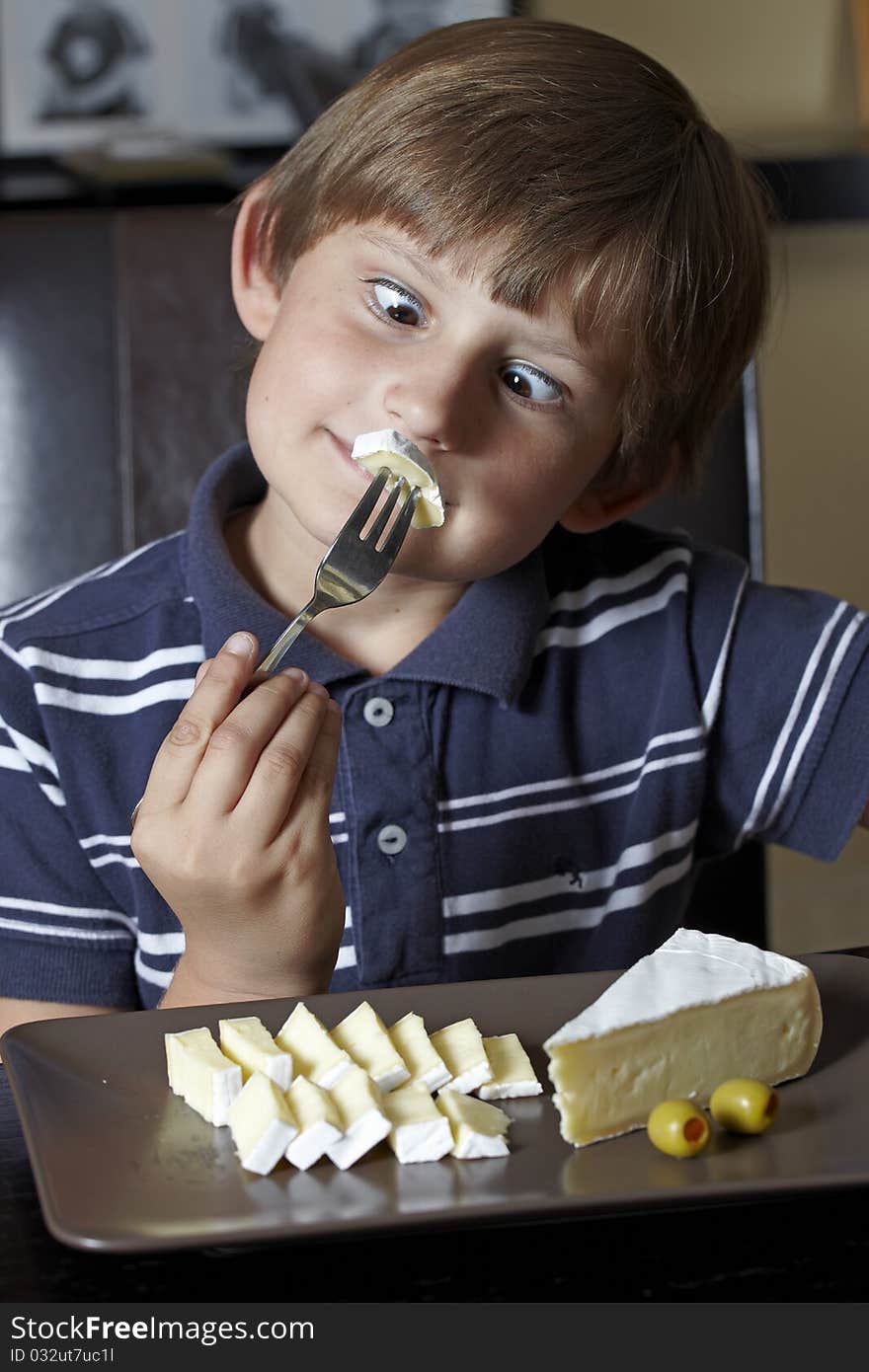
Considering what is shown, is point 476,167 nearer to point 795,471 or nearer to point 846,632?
point 846,632

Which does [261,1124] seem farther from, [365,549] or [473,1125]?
[365,549]

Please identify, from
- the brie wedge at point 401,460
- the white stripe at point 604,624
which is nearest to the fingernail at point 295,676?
the brie wedge at point 401,460

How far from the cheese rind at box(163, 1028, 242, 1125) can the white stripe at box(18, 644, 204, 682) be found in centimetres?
48

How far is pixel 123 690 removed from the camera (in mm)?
1103

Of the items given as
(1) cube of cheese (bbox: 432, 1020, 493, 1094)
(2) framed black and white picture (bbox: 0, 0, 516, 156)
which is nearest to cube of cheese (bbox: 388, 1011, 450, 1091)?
(1) cube of cheese (bbox: 432, 1020, 493, 1094)

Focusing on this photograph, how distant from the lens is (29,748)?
1075 millimetres

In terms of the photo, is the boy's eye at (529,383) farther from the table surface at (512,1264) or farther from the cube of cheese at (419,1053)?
the table surface at (512,1264)

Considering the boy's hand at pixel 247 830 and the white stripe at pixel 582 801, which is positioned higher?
the boy's hand at pixel 247 830

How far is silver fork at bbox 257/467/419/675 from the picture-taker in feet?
2.98

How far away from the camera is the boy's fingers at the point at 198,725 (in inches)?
32.5

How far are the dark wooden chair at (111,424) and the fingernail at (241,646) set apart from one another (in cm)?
69

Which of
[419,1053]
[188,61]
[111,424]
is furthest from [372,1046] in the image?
[188,61]

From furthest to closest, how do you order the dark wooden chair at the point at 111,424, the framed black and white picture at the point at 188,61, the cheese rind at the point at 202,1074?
the framed black and white picture at the point at 188,61
the dark wooden chair at the point at 111,424
the cheese rind at the point at 202,1074

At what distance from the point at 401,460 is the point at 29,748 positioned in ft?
1.19
